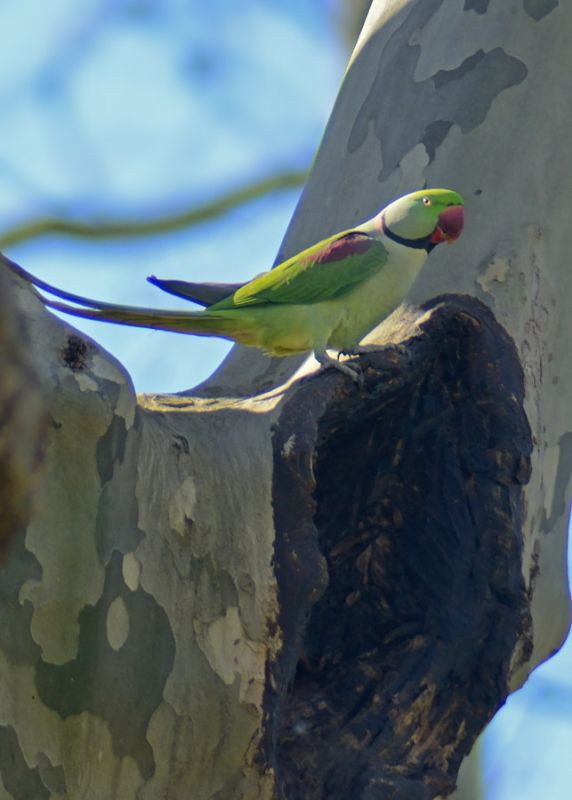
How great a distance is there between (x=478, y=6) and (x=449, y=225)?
637 millimetres

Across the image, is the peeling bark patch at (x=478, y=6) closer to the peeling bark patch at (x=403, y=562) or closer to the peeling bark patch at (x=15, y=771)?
the peeling bark patch at (x=403, y=562)

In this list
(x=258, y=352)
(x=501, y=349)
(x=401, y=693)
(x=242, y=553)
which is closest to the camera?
(x=242, y=553)

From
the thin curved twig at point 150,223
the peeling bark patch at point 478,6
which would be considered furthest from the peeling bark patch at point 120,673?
the thin curved twig at point 150,223

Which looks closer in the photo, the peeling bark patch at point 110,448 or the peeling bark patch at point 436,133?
the peeling bark patch at point 110,448

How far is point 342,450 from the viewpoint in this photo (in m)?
2.61

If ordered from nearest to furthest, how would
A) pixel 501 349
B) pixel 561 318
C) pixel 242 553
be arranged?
pixel 242 553 < pixel 501 349 < pixel 561 318

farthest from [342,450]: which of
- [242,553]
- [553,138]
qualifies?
[553,138]

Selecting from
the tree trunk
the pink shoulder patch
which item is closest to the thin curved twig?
the tree trunk

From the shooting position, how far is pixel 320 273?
2855mm

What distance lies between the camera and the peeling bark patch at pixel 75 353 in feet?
6.39

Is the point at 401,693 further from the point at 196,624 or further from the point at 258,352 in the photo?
the point at 258,352

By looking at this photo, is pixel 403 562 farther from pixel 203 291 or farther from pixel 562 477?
pixel 203 291

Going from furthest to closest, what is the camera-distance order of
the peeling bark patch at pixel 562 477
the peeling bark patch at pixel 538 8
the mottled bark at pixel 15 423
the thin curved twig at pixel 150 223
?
the thin curved twig at pixel 150 223 → the peeling bark patch at pixel 538 8 → the peeling bark patch at pixel 562 477 → the mottled bark at pixel 15 423

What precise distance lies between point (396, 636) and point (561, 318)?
88 centimetres
